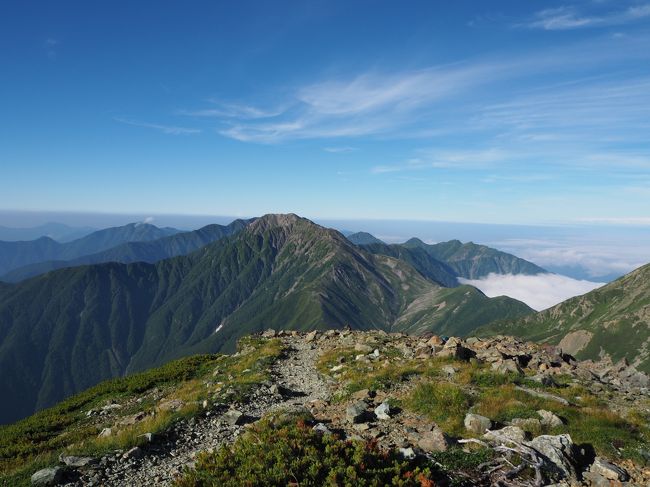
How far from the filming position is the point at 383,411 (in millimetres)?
19797

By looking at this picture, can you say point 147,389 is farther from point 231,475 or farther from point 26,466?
point 231,475

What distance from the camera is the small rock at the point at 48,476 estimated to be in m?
14.6

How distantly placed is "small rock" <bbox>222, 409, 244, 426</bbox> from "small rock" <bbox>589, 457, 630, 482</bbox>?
50.7ft

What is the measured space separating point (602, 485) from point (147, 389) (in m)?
31.2

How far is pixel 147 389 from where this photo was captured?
32.6 meters

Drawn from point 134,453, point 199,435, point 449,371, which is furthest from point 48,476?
point 449,371

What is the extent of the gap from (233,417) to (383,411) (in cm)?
781

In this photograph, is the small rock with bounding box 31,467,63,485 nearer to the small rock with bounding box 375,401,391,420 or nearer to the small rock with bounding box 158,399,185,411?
the small rock with bounding box 158,399,185,411

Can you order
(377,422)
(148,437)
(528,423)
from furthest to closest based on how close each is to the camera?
(377,422) < (148,437) < (528,423)

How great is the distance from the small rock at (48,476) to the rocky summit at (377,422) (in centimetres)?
4

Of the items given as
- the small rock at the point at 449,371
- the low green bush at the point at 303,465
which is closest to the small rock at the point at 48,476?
the low green bush at the point at 303,465

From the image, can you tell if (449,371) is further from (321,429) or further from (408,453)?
(408,453)

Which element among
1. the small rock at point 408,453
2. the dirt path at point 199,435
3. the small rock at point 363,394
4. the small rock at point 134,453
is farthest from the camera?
the small rock at point 363,394

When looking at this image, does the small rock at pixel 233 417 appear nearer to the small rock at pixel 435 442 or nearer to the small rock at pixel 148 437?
the small rock at pixel 148 437
